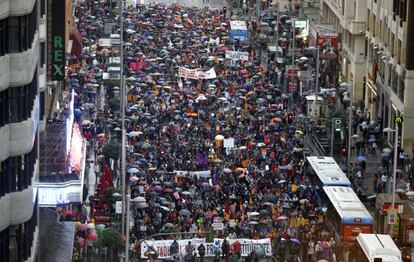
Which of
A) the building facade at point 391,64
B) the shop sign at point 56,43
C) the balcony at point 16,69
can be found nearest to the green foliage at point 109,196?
the shop sign at point 56,43

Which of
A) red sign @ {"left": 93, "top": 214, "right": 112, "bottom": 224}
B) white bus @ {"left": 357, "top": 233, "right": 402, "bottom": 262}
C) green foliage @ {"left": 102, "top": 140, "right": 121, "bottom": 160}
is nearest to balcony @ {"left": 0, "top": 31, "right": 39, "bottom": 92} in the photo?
white bus @ {"left": 357, "top": 233, "right": 402, "bottom": 262}

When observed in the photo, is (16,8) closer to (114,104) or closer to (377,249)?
(377,249)

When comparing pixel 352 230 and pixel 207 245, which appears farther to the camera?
pixel 352 230

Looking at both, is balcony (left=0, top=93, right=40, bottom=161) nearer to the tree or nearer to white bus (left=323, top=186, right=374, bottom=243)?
the tree

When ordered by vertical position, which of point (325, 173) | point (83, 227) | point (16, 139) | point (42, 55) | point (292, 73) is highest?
point (16, 139)

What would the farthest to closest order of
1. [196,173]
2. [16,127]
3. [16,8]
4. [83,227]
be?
[196,173] → [83,227] → [16,127] → [16,8]

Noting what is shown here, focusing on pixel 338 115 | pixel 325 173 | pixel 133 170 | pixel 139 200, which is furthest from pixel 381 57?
pixel 139 200

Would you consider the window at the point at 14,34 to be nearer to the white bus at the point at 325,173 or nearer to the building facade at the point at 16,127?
the building facade at the point at 16,127
